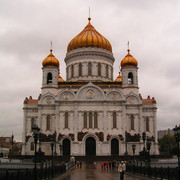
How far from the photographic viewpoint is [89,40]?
57.0 m

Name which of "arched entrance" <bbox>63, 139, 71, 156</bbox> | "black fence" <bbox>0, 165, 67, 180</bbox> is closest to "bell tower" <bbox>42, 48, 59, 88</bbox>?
"arched entrance" <bbox>63, 139, 71, 156</bbox>

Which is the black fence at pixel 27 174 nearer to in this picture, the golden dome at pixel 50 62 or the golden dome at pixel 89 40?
the golden dome at pixel 50 62

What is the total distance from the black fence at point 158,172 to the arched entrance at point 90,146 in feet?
71.8

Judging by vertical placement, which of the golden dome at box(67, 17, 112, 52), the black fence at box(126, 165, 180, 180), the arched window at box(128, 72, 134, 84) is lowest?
the black fence at box(126, 165, 180, 180)

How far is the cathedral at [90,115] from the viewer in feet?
161

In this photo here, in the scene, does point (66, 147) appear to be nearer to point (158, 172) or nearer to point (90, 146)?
point (90, 146)

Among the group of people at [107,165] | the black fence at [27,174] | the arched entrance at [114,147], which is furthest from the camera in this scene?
the arched entrance at [114,147]

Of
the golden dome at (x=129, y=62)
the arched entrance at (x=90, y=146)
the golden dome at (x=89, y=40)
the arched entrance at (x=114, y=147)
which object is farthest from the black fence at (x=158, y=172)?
the golden dome at (x=89, y=40)

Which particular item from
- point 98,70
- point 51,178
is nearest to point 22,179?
point 51,178

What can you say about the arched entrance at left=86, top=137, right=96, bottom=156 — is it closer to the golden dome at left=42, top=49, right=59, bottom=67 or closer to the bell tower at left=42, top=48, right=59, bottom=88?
the bell tower at left=42, top=48, right=59, bottom=88

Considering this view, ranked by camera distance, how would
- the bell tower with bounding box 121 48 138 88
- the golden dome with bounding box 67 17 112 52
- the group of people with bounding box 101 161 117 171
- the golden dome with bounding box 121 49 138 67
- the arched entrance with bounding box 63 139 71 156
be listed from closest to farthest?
1. the group of people with bounding box 101 161 117 171
2. the arched entrance with bounding box 63 139 71 156
3. the bell tower with bounding box 121 48 138 88
4. the golden dome with bounding box 121 49 138 67
5. the golden dome with bounding box 67 17 112 52

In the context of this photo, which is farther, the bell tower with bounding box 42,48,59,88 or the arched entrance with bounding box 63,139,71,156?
the bell tower with bounding box 42,48,59,88

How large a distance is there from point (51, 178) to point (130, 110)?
32.2 metres

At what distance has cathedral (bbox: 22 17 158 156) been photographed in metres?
49.0
